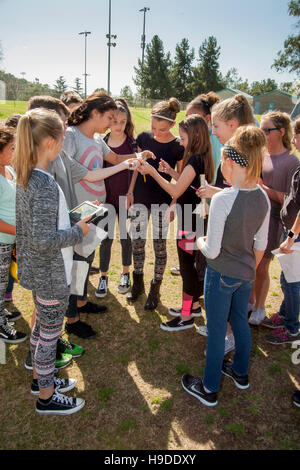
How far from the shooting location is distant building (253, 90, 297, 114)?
165 feet

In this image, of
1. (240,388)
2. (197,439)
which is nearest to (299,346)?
(240,388)

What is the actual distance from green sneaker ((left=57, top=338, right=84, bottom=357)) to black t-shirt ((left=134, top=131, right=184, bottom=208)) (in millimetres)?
1694

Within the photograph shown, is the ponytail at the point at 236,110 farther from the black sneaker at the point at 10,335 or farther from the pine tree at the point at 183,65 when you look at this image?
the pine tree at the point at 183,65

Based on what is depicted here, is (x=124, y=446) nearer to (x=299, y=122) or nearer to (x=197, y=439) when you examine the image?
(x=197, y=439)

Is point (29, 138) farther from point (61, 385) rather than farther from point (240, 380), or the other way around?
point (240, 380)

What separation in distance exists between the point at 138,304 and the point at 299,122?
261 centimetres

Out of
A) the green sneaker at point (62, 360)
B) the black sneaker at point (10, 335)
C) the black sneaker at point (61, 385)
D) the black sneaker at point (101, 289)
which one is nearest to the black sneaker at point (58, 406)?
the black sneaker at point (61, 385)

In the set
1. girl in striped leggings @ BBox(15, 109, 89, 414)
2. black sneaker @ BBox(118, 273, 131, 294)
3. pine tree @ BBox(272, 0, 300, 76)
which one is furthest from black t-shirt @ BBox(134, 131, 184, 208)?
pine tree @ BBox(272, 0, 300, 76)

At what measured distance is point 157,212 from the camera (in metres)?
3.55

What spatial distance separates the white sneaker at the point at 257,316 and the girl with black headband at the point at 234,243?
1.03 metres

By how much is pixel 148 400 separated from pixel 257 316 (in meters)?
1.63

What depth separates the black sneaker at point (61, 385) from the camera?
2.52 meters

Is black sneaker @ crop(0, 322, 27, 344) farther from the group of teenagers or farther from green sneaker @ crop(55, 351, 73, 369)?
green sneaker @ crop(55, 351, 73, 369)

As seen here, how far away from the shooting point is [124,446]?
2.15 m
